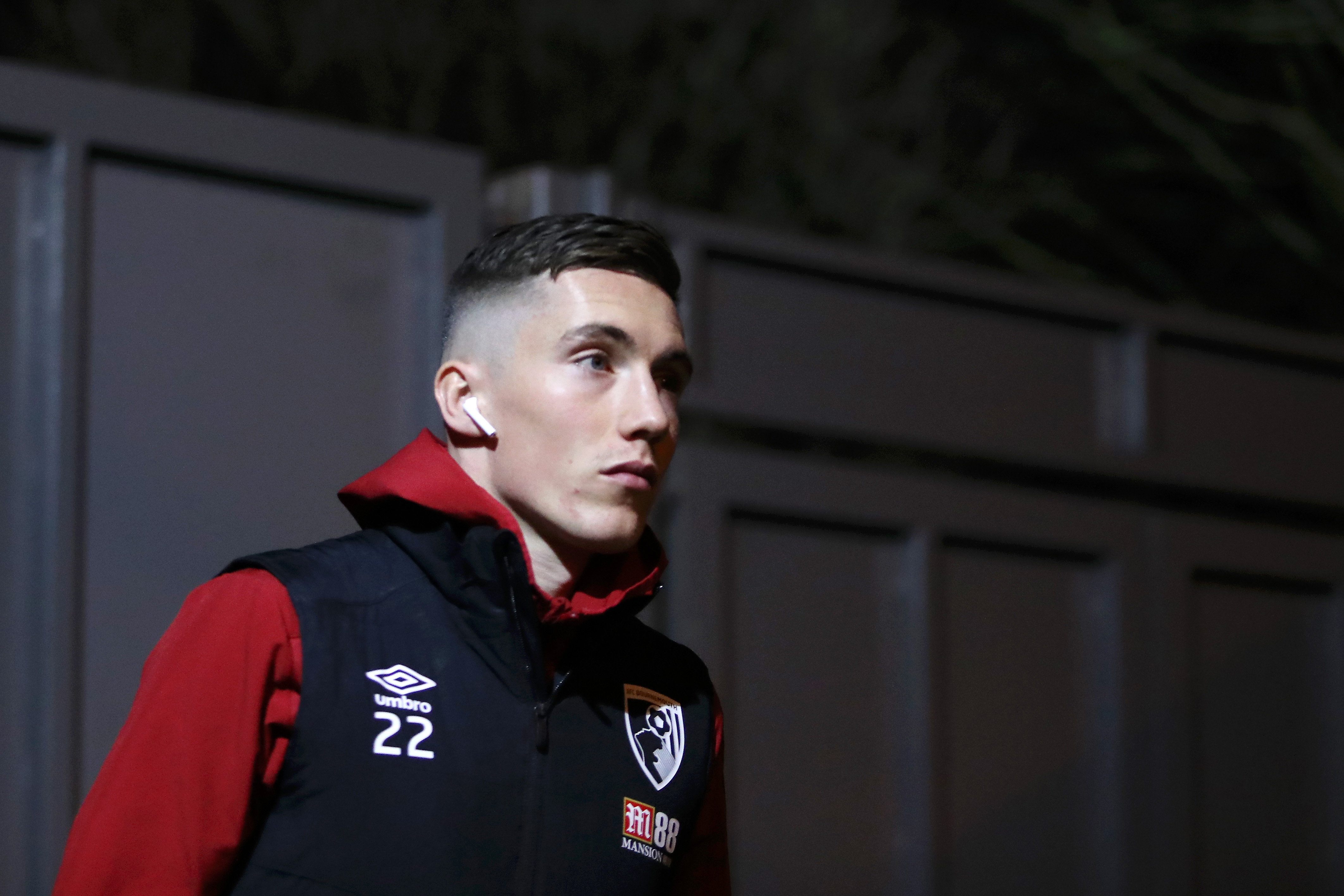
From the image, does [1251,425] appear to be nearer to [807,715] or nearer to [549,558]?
[807,715]

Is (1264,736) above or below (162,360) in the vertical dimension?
below

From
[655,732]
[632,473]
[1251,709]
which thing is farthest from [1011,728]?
[632,473]

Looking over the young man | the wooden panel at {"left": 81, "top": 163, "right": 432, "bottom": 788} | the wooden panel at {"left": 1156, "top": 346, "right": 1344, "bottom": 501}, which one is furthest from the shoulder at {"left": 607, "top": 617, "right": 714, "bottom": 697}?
the wooden panel at {"left": 1156, "top": 346, "right": 1344, "bottom": 501}

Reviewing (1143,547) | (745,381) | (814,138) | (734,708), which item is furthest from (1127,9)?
(734,708)

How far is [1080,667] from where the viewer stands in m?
3.82

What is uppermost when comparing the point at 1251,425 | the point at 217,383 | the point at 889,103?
the point at 889,103

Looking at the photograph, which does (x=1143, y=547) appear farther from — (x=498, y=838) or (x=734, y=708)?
(x=498, y=838)

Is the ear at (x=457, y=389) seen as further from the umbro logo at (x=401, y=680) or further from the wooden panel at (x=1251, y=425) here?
the wooden panel at (x=1251, y=425)

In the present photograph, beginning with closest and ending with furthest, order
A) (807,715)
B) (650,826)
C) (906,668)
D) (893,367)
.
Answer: (650,826) < (807,715) < (906,668) < (893,367)

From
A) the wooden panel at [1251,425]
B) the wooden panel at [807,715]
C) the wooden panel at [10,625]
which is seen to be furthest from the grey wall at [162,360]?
the wooden panel at [1251,425]

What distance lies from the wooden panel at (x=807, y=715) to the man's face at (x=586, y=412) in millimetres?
1752

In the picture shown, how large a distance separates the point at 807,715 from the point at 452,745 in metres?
2.01

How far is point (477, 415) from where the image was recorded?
5.34ft

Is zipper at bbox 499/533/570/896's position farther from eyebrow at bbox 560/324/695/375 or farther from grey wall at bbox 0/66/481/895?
grey wall at bbox 0/66/481/895
